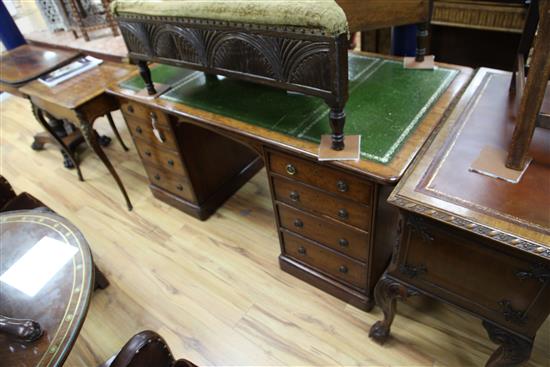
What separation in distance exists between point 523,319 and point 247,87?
4.57ft

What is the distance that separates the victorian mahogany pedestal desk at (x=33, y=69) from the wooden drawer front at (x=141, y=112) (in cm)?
83

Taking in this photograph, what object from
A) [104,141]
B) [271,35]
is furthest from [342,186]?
[104,141]

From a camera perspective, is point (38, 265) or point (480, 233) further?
point (38, 265)

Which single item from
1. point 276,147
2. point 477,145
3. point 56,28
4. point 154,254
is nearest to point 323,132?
point 276,147

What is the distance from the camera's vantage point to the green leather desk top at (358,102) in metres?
1.32

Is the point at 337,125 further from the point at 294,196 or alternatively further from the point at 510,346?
the point at 510,346

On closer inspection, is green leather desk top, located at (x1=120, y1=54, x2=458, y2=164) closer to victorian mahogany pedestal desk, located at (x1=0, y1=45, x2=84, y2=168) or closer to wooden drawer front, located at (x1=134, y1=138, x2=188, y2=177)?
wooden drawer front, located at (x1=134, y1=138, x2=188, y2=177)

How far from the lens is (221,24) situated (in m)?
1.28

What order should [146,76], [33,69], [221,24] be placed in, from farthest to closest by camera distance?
[33,69] → [146,76] → [221,24]

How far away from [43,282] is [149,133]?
103cm

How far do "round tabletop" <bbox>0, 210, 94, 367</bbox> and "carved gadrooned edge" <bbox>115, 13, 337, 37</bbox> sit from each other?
2.93 feet

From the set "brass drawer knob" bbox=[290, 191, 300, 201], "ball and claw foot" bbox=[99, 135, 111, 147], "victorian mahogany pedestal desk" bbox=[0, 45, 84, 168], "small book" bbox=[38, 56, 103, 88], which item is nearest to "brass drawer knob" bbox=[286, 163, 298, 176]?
"brass drawer knob" bbox=[290, 191, 300, 201]

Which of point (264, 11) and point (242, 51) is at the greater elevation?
point (264, 11)

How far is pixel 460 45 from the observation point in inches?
91.0
